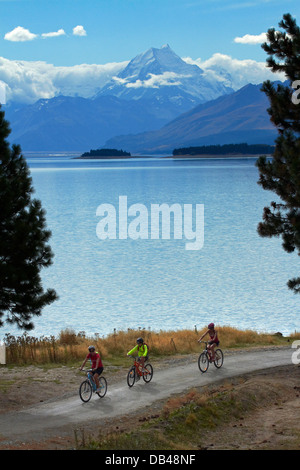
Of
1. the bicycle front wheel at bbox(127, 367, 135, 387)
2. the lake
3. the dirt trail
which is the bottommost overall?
the dirt trail

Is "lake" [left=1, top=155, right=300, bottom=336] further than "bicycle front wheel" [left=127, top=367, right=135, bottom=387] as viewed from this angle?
Yes

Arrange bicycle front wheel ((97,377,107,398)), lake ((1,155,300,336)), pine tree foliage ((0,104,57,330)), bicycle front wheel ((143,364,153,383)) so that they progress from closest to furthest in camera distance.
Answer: bicycle front wheel ((97,377,107,398)) → pine tree foliage ((0,104,57,330)) → bicycle front wheel ((143,364,153,383)) → lake ((1,155,300,336))

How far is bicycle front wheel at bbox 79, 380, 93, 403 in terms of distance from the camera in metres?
21.5

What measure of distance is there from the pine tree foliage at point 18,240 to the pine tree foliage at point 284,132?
950 cm

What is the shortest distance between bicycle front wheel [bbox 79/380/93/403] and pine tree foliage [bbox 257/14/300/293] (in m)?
9.89

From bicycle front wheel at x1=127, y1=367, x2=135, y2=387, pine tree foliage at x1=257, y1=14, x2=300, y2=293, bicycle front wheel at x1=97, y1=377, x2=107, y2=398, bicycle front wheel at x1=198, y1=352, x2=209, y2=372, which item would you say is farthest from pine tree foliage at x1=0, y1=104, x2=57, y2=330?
pine tree foliage at x1=257, y1=14, x2=300, y2=293

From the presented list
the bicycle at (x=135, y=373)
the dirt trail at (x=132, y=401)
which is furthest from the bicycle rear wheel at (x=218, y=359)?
the bicycle at (x=135, y=373)

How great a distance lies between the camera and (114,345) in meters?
32.1

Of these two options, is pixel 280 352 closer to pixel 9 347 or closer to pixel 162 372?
pixel 162 372

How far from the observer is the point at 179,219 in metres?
121

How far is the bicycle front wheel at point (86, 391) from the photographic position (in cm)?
2145

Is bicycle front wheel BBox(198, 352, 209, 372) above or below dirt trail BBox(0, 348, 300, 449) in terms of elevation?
above

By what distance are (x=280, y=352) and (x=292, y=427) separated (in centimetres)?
1287

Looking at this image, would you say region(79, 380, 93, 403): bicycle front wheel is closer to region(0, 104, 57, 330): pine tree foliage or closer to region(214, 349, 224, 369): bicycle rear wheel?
region(0, 104, 57, 330): pine tree foliage
